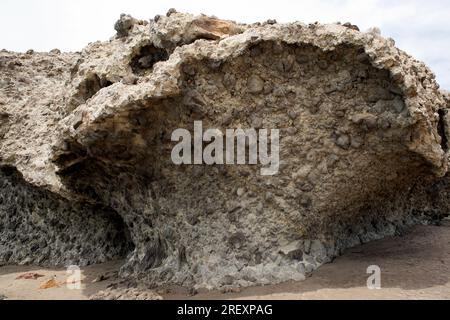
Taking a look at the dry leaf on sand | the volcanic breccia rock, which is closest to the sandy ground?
the dry leaf on sand

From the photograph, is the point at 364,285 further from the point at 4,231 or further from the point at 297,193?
the point at 4,231

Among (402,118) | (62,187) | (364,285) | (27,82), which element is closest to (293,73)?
(402,118)

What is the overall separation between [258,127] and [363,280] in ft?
5.13

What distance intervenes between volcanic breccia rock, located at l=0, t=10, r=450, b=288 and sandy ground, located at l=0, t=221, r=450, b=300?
0.58 feet

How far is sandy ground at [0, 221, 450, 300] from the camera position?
348 centimetres

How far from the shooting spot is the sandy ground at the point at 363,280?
3.48 meters

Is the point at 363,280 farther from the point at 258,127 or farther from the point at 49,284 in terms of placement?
the point at 49,284

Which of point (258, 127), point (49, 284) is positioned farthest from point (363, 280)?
point (49, 284)

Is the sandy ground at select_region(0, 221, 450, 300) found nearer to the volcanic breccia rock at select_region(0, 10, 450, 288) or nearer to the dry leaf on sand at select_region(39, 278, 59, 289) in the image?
the dry leaf on sand at select_region(39, 278, 59, 289)

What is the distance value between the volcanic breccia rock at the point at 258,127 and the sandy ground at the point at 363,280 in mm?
178

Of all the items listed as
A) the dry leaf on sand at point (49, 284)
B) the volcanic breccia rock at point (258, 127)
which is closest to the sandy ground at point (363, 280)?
the dry leaf on sand at point (49, 284)

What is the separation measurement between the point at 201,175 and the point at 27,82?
4.49 m

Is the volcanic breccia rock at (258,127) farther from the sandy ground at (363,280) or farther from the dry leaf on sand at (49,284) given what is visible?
the dry leaf on sand at (49,284)

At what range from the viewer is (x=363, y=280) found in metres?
3.67
